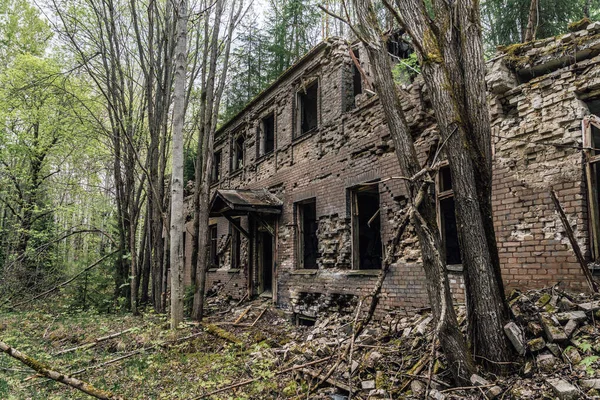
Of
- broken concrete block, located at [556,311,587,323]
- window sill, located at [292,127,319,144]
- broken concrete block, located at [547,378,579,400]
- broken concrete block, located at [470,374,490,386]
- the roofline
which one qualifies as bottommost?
broken concrete block, located at [470,374,490,386]

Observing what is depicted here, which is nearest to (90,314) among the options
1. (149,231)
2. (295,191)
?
(149,231)

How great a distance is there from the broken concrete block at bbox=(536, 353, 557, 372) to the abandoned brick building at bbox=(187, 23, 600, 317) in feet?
4.68

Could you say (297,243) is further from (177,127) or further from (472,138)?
(472,138)

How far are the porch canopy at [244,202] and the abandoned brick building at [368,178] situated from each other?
4 centimetres

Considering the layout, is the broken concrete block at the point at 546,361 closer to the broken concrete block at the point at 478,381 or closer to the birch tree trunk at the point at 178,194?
the broken concrete block at the point at 478,381

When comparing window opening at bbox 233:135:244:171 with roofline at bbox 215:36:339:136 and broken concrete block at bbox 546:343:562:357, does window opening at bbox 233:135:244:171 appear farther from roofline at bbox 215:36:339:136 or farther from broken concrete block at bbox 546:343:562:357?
broken concrete block at bbox 546:343:562:357

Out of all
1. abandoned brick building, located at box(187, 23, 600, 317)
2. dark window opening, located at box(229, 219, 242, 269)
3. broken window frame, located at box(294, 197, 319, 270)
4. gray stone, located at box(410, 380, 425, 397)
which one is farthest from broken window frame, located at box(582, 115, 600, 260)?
dark window opening, located at box(229, 219, 242, 269)

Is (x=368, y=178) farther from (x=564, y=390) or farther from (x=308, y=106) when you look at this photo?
(x=308, y=106)

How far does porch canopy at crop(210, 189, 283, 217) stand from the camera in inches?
421

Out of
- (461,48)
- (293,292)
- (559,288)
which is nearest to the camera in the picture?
(461,48)

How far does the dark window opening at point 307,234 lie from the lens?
1075 cm

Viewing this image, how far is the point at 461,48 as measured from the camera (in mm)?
4477

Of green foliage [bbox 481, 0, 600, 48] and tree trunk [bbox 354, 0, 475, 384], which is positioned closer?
tree trunk [bbox 354, 0, 475, 384]

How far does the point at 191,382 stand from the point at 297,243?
5702mm
